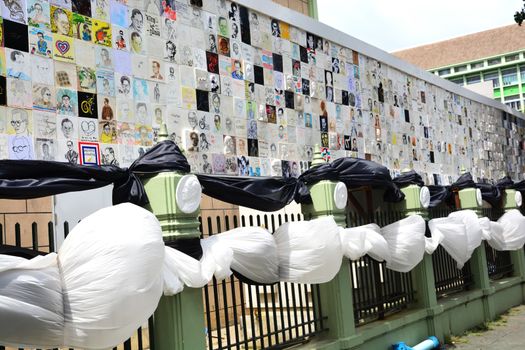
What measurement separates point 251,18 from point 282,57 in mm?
782

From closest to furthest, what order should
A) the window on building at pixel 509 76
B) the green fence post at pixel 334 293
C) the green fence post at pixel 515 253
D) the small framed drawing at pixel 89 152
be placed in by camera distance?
the small framed drawing at pixel 89 152, the green fence post at pixel 334 293, the green fence post at pixel 515 253, the window on building at pixel 509 76

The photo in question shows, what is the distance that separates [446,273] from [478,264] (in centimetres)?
104

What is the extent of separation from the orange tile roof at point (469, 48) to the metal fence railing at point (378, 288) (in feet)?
180

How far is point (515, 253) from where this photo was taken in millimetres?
13156

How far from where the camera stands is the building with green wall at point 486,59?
59.2 meters

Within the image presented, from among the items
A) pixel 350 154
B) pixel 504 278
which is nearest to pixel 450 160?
pixel 504 278

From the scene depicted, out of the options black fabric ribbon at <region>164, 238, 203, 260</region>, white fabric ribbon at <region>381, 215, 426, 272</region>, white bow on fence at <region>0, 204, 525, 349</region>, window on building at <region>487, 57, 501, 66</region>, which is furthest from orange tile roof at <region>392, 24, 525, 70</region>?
white bow on fence at <region>0, 204, 525, 349</region>

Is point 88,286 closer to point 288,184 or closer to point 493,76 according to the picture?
point 288,184

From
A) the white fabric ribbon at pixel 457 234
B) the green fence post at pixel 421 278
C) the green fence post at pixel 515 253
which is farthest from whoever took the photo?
the green fence post at pixel 515 253

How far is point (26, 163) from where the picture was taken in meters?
4.01

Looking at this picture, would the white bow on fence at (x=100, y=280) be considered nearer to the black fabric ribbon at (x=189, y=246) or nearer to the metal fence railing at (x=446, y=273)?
the black fabric ribbon at (x=189, y=246)

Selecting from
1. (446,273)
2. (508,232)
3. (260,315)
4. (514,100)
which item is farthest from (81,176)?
(514,100)

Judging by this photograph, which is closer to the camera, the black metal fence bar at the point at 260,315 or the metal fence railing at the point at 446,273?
the black metal fence bar at the point at 260,315

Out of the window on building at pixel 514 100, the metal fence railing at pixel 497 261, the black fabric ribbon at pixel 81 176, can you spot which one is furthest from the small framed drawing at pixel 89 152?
the window on building at pixel 514 100
